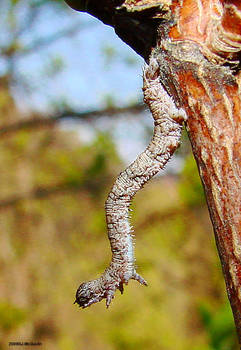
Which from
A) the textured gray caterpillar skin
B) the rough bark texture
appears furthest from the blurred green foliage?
the rough bark texture

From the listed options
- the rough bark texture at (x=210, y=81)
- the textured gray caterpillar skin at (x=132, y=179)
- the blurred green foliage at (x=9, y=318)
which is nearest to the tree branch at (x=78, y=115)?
the blurred green foliage at (x=9, y=318)

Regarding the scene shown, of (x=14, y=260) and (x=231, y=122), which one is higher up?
(x=14, y=260)

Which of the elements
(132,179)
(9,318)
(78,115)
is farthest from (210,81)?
(9,318)

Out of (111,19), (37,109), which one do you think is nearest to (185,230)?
(37,109)

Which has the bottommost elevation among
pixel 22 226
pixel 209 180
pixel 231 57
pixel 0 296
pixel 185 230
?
pixel 209 180

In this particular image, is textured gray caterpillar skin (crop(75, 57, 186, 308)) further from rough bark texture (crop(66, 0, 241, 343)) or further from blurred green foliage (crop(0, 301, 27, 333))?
blurred green foliage (crop(0, 301, 27, 333))

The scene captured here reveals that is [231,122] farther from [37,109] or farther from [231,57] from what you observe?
[37,109]
